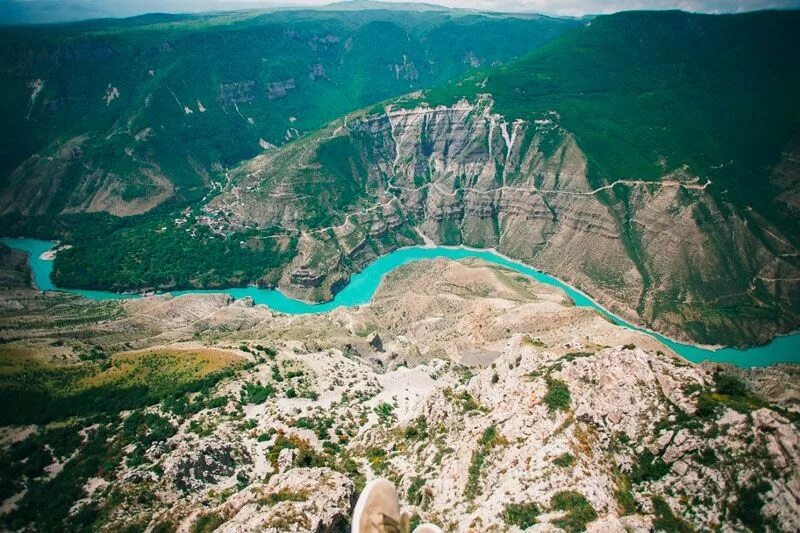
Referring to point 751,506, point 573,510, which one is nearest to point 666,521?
point 751,506

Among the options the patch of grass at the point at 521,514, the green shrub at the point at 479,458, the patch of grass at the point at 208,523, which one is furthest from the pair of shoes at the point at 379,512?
the green shrub at the point at 479,458

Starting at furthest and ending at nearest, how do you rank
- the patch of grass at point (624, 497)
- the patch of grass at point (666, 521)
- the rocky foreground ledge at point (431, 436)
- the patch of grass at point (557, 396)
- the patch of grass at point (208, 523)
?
1. the patch of grass at point (557, 396)
2. the patch of grass at point (624, 497)
3. the rocky foreground ledge at point (431, 436)
4. the patch of grass at point (208, 523)
5. the patch of grass at point (666, 521)

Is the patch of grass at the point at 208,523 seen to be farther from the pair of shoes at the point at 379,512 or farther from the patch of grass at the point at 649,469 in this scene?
the patch of grass at the point at 649,469

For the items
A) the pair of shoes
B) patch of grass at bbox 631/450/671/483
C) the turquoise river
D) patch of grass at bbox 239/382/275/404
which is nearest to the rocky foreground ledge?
patch of grass at bbox 631/450/671/483

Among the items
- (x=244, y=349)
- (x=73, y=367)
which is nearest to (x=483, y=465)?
(x=244, y=349)

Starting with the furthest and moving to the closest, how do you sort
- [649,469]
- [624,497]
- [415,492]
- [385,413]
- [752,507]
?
[385,413], [415,492], [649,469], [624,497], [752,507]

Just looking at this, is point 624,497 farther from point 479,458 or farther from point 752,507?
point 479,458
